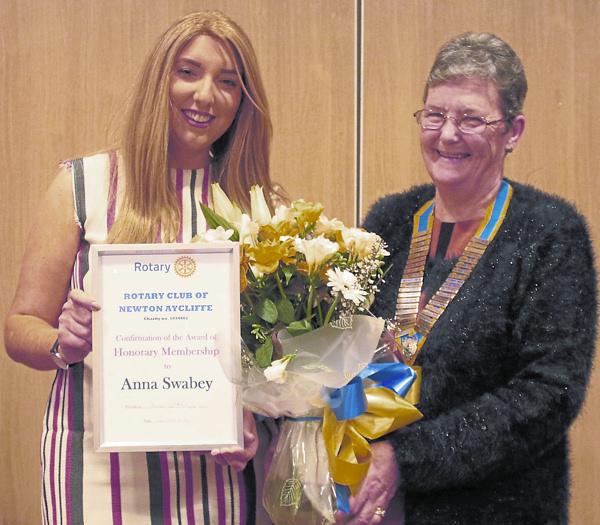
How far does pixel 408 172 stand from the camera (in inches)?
116

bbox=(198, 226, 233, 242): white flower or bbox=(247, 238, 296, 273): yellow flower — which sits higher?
bbox=(198, 226, 233, 242): white flower

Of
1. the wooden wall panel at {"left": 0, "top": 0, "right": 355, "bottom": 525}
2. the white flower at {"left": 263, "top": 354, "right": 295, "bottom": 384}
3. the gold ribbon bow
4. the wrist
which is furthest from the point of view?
the wooden wall panel at {"left": 0, "top": 0, "right": 355, "bottom": 525}

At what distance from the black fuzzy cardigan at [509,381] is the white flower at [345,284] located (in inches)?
10.5

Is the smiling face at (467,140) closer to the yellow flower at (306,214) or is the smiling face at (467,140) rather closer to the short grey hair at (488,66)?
the short grey hair at (488,66)

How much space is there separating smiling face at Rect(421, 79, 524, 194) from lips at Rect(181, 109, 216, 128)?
0.46 metres

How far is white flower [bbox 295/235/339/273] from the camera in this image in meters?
1.49

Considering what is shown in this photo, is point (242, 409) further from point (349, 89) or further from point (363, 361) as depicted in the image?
point (349, 89)

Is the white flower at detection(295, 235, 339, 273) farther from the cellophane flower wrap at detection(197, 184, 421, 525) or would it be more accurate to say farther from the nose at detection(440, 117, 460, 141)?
the nose at detection(440, 117, 460, 141)

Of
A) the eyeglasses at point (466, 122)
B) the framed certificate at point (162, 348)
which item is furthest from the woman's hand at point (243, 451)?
the eyeglasses at point (466, 122)

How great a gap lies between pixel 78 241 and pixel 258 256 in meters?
0.47

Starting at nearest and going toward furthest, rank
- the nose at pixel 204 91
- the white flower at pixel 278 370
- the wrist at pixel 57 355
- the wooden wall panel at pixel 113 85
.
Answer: the white flower at pixel 278 370 → the wrist at pixel 57 355 → the nose at pixel 204 91 → the wooden wall panel at pixel 113 85

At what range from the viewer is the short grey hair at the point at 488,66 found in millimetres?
1718

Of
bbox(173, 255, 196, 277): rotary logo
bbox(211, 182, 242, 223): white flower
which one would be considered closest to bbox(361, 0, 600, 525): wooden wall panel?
bbox(211, 182, 242, 223): white flower

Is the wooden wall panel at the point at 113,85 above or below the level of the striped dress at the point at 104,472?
above
